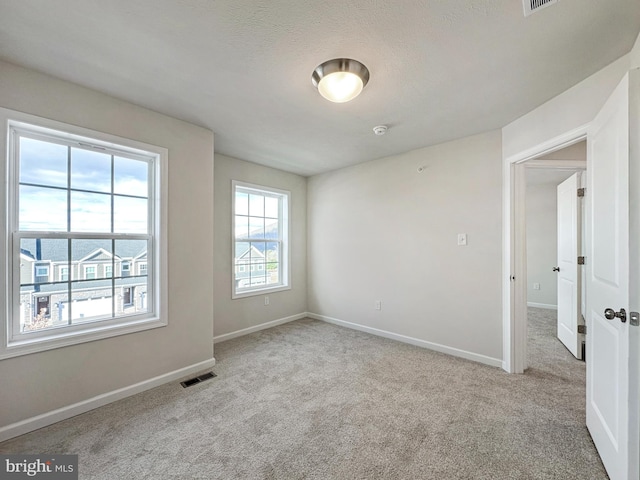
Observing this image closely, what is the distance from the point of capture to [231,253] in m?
3.69

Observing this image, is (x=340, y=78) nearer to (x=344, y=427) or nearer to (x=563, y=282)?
(x=344, y=427)

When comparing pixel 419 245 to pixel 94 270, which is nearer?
pixel 94 270

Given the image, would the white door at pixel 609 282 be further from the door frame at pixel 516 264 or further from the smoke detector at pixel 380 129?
the smoke detector at pixel 380 129

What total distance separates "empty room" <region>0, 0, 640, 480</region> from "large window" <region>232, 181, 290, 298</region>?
324 millimetres

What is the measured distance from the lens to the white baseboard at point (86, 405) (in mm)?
1783

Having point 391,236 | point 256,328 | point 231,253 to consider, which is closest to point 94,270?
point 231,253

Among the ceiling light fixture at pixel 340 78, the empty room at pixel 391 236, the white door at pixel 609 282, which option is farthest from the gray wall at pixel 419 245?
the ceiling light fixture at pixel 340 78

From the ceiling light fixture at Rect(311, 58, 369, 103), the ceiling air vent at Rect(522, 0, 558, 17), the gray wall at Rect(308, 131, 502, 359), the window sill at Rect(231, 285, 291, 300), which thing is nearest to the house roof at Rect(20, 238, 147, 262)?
the window sill at Rect(231, 285, 291, 300)

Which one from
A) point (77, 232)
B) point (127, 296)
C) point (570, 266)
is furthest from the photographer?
→ point (570, 266)

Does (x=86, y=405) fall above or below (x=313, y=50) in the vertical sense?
below

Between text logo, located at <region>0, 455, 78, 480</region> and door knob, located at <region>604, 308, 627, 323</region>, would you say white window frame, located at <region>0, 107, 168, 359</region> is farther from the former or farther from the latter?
door knob, located at <region>604, 308, 627, 323</region>

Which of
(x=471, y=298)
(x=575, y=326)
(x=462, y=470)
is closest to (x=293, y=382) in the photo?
(x=462, y=470)

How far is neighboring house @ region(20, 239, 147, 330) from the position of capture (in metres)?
1.93

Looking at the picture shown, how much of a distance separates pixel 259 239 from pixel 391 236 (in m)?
1.98
